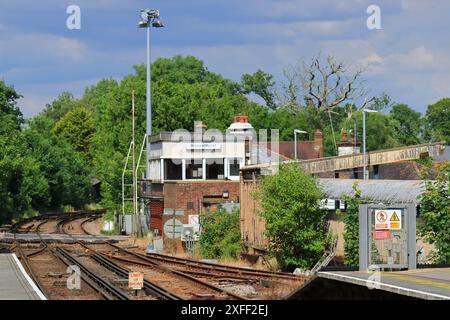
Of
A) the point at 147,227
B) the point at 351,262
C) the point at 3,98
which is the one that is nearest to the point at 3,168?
the point at 147,227

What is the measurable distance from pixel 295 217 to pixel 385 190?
3.90 meters

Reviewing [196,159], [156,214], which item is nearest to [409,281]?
[196,159]

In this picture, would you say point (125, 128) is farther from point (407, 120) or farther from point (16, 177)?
point (407, 120)

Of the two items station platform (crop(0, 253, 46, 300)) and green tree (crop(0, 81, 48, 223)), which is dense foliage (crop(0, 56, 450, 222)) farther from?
station platform (crop(0, 253, 46, 300))

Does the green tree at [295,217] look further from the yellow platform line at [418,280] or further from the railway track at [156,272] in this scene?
the yellow platform line at [418,280]

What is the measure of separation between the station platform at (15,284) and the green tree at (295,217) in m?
9.76

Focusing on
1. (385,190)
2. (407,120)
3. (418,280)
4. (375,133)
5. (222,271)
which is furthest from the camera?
(407,120)

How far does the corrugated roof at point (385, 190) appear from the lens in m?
31.1

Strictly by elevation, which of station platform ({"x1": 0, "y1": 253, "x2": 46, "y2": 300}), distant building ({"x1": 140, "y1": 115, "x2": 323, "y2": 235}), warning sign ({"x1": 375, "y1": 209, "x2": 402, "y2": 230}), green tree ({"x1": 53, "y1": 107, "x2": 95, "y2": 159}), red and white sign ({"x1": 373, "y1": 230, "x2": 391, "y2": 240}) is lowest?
station platform ({"x1": 0, "y1": 253, "x2": 46, "y2": 300})

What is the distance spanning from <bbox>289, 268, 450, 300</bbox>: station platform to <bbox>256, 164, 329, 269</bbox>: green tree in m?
15.7

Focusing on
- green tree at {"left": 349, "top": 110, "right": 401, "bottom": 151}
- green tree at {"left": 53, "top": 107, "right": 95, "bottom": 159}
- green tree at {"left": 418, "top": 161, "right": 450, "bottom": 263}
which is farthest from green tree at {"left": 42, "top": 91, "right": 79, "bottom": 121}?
green tree at {"left": 418, "top": 161, "right": 450, "bottom": 263}

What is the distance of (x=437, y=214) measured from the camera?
28906 millimetres

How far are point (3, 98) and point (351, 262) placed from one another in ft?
248

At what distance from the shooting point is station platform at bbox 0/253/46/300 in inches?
861
